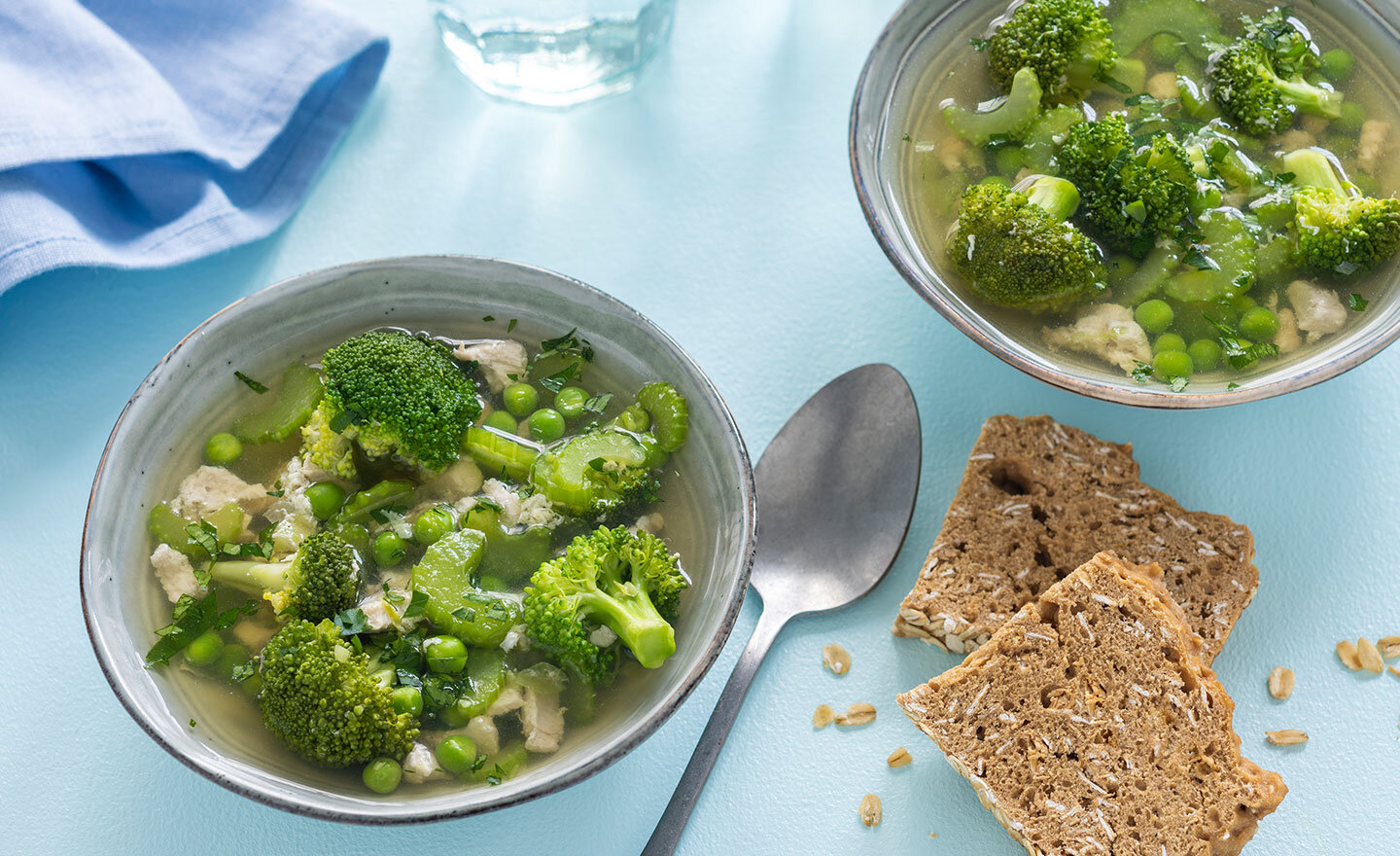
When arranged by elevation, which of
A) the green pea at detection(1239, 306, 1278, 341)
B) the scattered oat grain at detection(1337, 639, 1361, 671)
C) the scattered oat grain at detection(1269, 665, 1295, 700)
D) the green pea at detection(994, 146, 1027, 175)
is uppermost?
the green pea at detection(994, 146, 1027, 175)

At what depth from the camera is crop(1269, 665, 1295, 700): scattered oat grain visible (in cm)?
294

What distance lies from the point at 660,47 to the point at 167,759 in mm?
2497

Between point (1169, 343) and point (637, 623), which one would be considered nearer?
point (637, 623)

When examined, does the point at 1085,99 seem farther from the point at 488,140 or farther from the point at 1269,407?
the point at 488,140

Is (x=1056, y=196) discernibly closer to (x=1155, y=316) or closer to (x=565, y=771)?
(x=1155, y=316)

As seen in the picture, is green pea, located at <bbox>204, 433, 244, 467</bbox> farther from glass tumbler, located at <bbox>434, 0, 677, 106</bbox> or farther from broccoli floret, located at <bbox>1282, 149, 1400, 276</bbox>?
broccoli floret, located at <bbox>1282, 149, 1400, 276</bbox>

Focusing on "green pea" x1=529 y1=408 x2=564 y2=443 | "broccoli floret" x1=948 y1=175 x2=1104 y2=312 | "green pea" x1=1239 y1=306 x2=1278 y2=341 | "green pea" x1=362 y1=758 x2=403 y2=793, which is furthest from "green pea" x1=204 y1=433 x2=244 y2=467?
"green pea" x1=1239 y1=306 x2=1278 y2=341

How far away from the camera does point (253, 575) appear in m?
2.59

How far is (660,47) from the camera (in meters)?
3.76

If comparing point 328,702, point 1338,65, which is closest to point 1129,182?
point 1338,65

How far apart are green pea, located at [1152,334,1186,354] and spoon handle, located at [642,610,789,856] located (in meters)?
1.16

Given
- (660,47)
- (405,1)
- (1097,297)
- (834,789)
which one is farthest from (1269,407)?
(405,1)

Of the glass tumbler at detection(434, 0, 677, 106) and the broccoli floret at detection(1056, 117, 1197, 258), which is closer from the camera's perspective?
the broccoli floret at detection(1056, 117, 1197, 258)

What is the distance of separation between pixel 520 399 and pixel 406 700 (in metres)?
0.76
